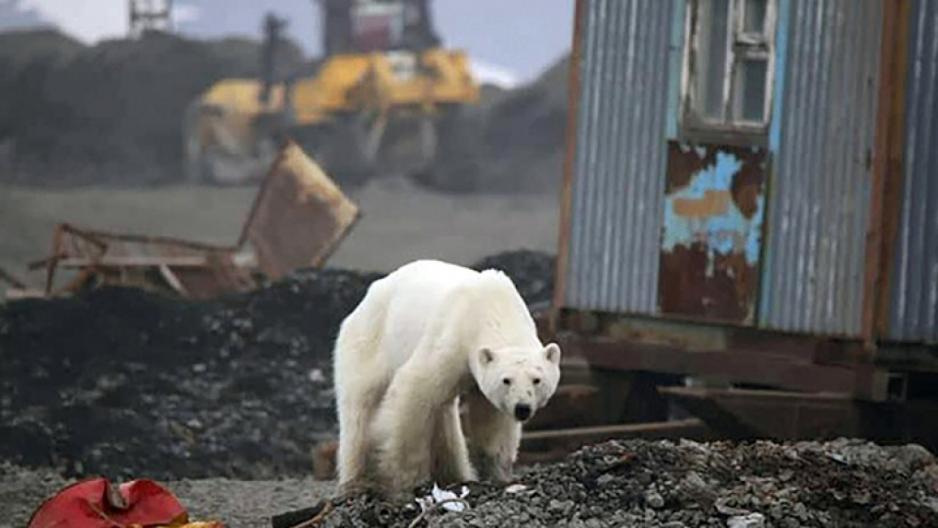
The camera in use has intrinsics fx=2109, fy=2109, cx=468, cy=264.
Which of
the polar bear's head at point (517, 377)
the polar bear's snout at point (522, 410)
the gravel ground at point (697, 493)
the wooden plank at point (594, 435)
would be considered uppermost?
the polar bear's head at point (517, 377)

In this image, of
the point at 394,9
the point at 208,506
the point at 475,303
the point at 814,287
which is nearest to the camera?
the point at 475,303

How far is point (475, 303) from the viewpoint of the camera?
30.1 feet

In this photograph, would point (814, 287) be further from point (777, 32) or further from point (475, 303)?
point (475, 303)

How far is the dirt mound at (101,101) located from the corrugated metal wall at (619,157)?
25.8m

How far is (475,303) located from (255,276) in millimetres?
10959

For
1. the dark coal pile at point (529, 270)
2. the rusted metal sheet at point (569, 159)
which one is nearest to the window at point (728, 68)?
the rusted metal sheet at point (569, 159)

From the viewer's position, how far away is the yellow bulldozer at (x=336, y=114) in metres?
36.8

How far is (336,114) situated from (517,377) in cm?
A: 2902

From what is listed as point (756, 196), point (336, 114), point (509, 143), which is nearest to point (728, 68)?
point (756, 196)

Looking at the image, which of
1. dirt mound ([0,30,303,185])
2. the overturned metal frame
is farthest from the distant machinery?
the overturned metal frame

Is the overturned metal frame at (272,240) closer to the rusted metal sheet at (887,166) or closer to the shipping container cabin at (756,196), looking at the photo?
the shipping container cabin at (756,196)

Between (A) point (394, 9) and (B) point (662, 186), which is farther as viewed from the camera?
(A) point (394, 9)

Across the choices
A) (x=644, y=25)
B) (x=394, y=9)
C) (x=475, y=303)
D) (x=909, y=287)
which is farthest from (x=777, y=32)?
(x=394, y=9)

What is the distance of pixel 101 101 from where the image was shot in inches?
1677
